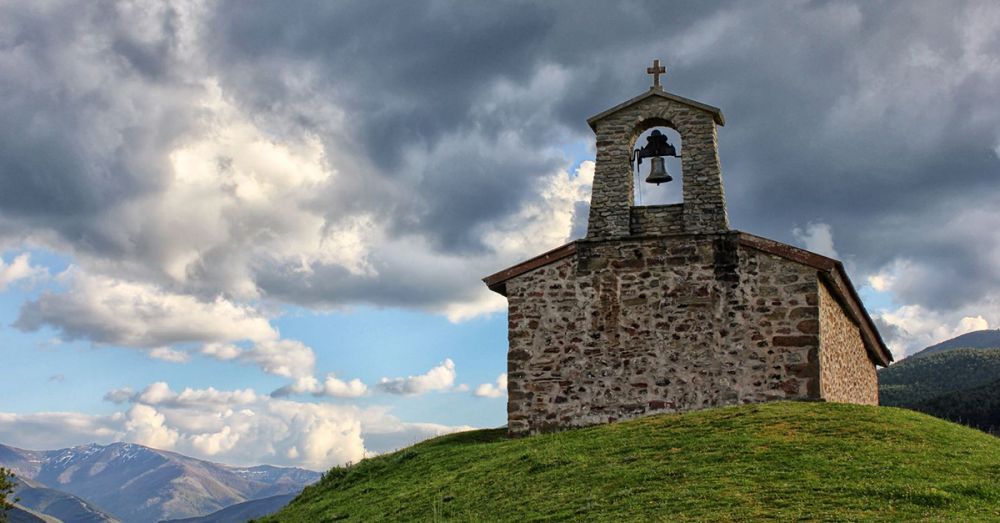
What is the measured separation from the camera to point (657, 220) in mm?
24609

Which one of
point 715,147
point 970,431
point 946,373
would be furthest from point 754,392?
point 946,373

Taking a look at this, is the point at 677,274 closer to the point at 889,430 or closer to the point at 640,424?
the point at 640,424

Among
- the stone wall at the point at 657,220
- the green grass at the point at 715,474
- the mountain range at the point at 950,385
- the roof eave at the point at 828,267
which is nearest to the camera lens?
the green grass at the point at 715,474

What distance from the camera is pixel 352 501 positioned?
68.7ft

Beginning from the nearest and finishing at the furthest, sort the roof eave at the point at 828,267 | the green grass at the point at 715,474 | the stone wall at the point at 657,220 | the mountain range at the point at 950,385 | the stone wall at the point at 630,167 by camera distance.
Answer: the green grass at the point at 715,474, the roof eave at the point at 828,267, the stone wall at the point at 630,167, the stone wall at the point at 657,220, the mountain range at the point at 950,385

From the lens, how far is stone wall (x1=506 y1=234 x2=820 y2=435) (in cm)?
2283

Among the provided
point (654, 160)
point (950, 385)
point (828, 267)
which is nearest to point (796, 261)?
point (828, 267)

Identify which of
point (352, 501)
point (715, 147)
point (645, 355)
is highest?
point (715, 147)

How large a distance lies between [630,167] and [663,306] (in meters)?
3.75

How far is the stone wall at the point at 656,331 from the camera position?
2283cm

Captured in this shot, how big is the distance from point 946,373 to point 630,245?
95.3 metres

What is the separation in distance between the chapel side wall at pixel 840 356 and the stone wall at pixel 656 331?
0.90 metres

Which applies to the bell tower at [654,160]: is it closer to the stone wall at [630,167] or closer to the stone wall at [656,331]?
the stone wall at [630,167]

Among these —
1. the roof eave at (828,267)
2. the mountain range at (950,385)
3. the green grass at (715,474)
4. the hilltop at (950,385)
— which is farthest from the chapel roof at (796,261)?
the hilltop at (950,385)
